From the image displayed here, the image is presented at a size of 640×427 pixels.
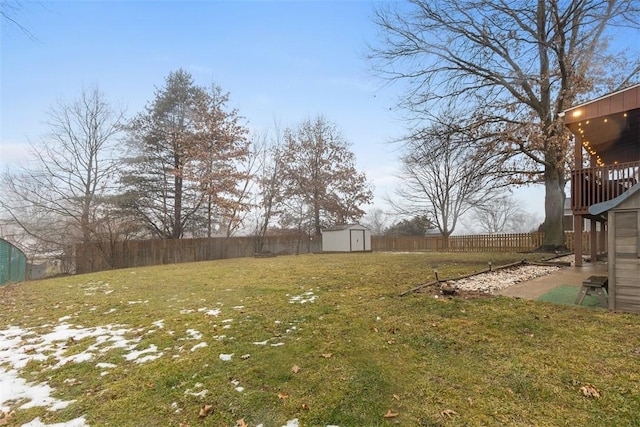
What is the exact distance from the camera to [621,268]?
13.8ft

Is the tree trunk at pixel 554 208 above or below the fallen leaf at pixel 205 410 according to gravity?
above

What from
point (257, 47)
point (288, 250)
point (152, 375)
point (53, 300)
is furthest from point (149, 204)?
point (152, 375)

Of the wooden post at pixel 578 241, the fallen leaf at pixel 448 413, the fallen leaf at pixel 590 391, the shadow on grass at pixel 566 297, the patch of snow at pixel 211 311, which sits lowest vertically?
the patch of snow at pixel 211 311

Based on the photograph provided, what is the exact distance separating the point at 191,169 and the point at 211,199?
83.9 inches

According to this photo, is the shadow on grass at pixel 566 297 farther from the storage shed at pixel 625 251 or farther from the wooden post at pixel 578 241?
the wooden post at pixel 578 241

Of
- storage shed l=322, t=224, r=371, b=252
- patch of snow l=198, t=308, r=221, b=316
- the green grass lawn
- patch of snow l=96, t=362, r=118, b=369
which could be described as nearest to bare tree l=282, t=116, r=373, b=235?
storage shed l=322, t=224, r=371, b=252

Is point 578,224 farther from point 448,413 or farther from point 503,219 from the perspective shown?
point 503,219

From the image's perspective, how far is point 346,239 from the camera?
890 inches

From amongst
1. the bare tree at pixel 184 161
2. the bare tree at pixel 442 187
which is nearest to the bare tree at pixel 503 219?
the bare tree at pixel 442 187

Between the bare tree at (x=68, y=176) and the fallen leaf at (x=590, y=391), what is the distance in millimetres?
18347

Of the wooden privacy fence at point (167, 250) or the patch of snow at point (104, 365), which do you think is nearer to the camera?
the patch of snow at point (104, 365)

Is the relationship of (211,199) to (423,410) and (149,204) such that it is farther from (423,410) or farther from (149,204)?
(423,410)

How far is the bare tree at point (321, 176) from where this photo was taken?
89.9 feet

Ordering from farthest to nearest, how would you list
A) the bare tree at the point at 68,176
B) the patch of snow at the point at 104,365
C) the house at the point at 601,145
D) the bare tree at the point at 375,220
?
the bare tree at the point at 375,220, the bare tree at the point at 68,176, the house at the point at 601,145, the patch of snow at the point at 104,365
